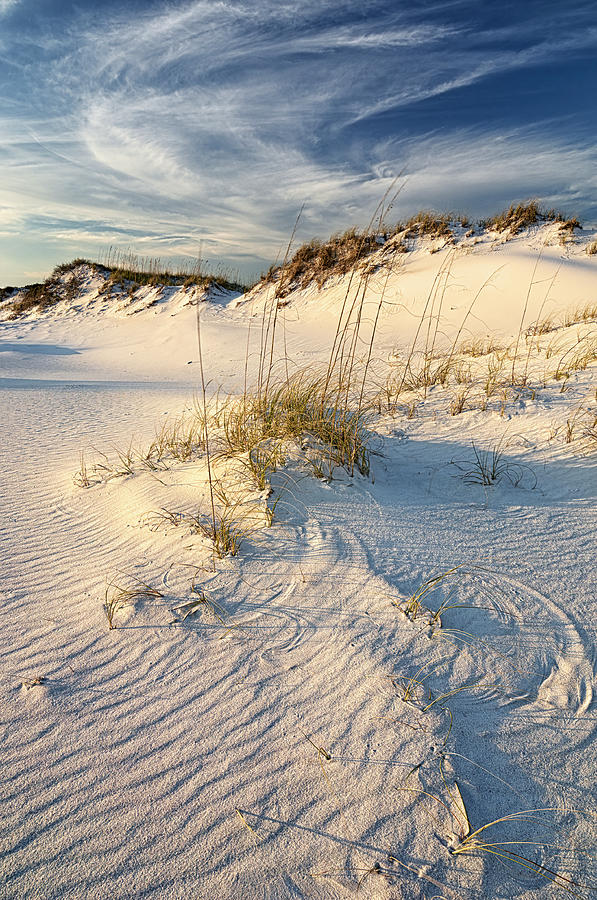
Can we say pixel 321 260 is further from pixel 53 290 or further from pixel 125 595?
pixel 125 595

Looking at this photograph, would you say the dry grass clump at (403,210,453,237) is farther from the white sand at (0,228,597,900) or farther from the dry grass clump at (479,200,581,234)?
the white sand at (0,228,597,900)

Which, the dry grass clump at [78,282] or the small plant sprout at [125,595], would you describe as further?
the dry grass clump at [78,282]

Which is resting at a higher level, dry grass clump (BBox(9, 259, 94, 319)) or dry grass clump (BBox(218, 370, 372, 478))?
dry grass clump (BBox(9, 259, 94, 319))

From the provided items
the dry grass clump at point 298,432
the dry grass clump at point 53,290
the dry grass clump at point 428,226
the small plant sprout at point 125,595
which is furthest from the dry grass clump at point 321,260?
the small plant sprout at point 125,595

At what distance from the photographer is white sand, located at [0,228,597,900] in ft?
4.28

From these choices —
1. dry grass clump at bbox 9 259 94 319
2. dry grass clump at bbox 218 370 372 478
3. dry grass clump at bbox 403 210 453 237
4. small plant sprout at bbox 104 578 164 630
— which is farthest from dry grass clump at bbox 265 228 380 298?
small plant sprout at bbox 104 578 164 630

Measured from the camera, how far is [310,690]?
1.80 meters

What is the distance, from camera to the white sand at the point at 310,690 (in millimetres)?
1304

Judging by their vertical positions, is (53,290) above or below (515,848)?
above

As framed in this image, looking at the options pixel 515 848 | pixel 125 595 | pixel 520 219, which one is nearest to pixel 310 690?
pixel 515 848

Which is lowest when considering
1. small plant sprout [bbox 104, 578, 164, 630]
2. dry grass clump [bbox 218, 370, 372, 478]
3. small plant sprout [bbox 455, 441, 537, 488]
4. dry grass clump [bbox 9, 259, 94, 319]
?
small plant sprout [bbox 104, 578, 164, 630]

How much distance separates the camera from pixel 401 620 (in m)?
2.11

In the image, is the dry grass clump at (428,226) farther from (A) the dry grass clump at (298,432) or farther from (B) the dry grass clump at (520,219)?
(A) the dry grass clump at (298,432)

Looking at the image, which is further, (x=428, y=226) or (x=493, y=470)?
(x=428, y=226)
